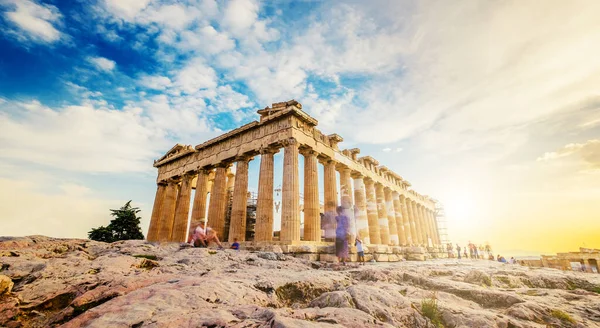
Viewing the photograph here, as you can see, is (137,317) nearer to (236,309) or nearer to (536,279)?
(236,309)

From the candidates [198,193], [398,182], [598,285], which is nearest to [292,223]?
[198,193]

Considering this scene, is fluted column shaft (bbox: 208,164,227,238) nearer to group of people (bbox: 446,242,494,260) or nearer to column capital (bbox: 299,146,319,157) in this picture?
column capital (bbox: 299,146,319,157)

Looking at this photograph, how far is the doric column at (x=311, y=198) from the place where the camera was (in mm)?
15320

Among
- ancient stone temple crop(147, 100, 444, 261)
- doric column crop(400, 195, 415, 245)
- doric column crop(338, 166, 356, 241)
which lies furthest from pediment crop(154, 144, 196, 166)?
doric column crop(400, 195, 415, 245)

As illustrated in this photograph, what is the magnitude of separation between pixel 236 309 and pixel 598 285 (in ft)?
26.4

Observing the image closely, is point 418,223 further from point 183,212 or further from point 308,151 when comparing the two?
point 183,212

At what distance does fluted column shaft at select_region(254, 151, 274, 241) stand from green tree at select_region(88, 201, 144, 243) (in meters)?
20.1

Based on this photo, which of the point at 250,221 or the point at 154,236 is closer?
the point at 154,236

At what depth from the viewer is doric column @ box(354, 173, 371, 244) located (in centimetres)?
1974

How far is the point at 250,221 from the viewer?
24.8 metres

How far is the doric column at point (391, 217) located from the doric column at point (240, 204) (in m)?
14.5

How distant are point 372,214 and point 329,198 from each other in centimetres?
688

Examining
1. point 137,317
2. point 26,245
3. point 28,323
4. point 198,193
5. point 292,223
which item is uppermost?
point 198,193

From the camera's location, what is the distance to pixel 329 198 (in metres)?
17.4
